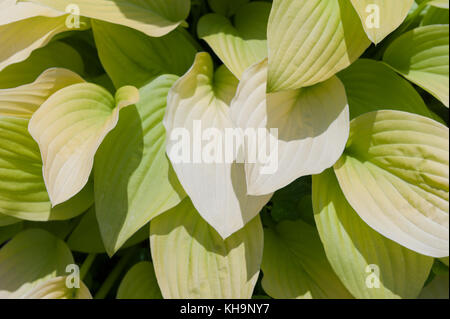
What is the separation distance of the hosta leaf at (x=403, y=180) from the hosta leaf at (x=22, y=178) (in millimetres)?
421

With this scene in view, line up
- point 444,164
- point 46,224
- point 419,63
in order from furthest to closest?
point 46,224 < point 419,63 < point 444,164

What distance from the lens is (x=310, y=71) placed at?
0.56 metres

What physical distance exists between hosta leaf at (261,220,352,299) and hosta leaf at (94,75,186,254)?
18cm

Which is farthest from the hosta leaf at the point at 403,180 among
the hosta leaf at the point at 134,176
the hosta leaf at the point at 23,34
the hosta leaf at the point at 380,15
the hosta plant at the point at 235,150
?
the hosta leaf at the point at 23,34

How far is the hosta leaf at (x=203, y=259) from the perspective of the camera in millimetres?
628

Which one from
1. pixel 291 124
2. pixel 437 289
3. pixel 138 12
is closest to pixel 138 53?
pixel 138 12

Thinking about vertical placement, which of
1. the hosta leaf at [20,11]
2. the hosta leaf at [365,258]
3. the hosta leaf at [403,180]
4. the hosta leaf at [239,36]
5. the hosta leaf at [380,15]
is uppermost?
the hosta leaf at [20,11]

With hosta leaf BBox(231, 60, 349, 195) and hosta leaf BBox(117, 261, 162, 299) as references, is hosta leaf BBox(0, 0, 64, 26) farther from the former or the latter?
hosta leaf BBox(117, 261, 162, 299)

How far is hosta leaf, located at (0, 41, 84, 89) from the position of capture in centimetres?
75

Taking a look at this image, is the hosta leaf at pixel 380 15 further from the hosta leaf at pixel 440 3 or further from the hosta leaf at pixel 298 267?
the hosta leaf at pixel 298 267

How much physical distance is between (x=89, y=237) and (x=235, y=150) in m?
0.31
